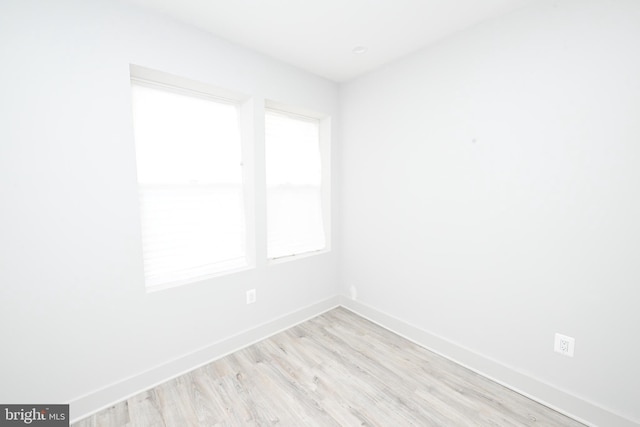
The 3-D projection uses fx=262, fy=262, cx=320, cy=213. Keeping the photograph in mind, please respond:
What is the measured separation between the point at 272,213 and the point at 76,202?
4.76ft

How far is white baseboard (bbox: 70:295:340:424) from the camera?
160cm

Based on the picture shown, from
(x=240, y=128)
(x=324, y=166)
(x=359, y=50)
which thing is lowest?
(x=324, y=166)

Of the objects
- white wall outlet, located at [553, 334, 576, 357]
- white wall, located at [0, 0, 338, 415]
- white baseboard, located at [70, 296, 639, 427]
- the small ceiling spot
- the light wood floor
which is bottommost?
the light wood floor

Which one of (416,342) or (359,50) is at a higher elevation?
(359,50)

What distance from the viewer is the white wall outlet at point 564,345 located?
1592 millimetres

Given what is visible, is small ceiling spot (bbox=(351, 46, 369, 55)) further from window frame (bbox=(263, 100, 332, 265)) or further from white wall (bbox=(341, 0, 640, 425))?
window frame (bbox=(263, 100, 332, 265))

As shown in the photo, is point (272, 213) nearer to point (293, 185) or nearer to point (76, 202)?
point (293, 185)

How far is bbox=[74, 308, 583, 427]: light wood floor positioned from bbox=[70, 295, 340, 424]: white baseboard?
49 mm

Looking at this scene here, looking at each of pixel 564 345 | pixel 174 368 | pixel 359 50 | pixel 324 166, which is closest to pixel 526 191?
pixel 564 345

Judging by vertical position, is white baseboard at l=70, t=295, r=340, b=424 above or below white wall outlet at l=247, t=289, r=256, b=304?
below

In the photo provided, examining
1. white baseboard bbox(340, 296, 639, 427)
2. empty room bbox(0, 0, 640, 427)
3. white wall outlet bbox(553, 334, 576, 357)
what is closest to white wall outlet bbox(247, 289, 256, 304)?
empty room bbox(0, 0, 640, 427)

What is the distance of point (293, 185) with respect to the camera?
2.77 meters

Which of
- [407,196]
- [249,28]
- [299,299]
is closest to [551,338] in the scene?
[407,196]

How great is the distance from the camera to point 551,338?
65.5 inches
